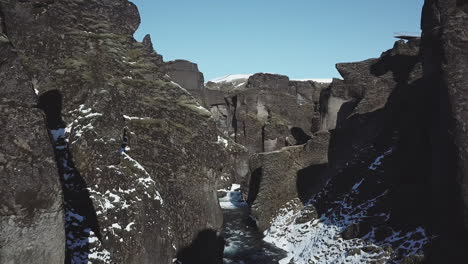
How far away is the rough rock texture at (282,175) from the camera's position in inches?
918

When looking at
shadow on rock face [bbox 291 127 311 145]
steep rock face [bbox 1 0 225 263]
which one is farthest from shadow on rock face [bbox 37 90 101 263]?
shadow on rock face [bbox 291 127 311 145]

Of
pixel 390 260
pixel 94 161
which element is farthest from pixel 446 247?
pixel 94 161

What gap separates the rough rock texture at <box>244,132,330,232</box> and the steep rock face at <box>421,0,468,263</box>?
10.5 metres

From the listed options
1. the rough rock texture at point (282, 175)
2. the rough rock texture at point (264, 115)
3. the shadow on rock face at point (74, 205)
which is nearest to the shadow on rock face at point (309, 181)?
the rough rock texture at point (282, 175)

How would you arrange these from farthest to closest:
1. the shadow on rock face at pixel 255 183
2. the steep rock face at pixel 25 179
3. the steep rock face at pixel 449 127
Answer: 1. the shadow on rock face at pixel 255 183
2. the steep rock face at pixel 449 127
3. the steep rock face at pixel 25 179

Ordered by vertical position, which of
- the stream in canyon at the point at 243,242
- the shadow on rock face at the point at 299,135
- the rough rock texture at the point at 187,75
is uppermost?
the rough rock texture at the point at 187,75

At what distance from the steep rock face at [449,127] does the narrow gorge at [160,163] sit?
0.05 metres

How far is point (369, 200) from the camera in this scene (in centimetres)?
1791

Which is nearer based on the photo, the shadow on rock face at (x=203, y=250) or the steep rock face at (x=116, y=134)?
the steep rock face at (x=116, y=134)

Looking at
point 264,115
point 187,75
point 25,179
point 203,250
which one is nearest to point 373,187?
point 203,250

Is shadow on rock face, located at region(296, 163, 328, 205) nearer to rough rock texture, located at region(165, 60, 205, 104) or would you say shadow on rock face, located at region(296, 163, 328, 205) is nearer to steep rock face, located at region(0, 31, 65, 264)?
rough rock texture, located at region(165, 60, 205, 104)

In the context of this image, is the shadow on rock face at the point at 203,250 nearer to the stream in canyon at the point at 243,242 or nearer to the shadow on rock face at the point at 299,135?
the stream in canyon at the point at 243,242

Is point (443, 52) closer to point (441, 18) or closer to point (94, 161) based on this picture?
point (441, 18)

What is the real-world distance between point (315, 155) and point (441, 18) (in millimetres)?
12883
